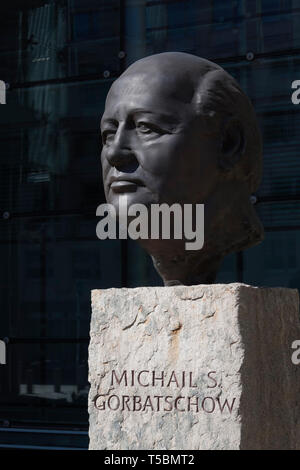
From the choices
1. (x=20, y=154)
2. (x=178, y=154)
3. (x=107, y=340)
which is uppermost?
(x=20, y=154)

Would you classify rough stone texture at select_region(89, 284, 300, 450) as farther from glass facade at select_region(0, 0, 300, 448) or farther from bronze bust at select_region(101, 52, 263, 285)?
glass facade at select_region(0, 0, 300, 448)

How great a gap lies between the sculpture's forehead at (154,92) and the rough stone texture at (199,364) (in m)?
0.89

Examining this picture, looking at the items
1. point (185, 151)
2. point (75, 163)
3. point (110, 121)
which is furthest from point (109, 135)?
point (75, 163)

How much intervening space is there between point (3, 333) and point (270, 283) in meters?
2.64

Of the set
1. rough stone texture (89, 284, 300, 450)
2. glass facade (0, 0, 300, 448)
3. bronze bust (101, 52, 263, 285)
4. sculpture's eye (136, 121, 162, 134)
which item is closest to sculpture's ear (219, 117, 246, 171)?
bronze bust (101, 52, 263, 285)

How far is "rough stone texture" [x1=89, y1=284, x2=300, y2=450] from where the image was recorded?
166 inches

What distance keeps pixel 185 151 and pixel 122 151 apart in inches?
12.3

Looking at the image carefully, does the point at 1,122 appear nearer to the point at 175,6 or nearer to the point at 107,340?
the point at 175,6

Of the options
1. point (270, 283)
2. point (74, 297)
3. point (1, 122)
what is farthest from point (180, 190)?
point (1, 122)

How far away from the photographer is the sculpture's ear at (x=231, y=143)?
4.59 m

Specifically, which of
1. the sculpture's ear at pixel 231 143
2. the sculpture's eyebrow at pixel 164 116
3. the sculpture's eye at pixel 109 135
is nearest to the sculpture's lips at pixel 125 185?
the sculpture's eye at pixel 109 135

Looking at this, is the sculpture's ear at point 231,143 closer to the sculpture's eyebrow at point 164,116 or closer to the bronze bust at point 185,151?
the bronze bust at point 185,151
